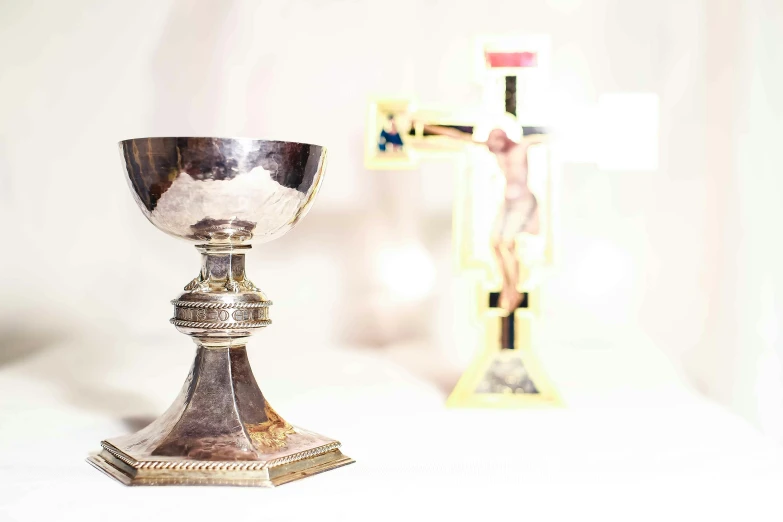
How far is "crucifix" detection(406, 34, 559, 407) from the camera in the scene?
1211 mm

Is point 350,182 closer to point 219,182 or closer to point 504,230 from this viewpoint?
point 504,230

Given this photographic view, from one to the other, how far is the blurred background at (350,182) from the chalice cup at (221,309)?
0.55m

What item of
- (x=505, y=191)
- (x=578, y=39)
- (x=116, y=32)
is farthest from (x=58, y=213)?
(x=578, y=39)

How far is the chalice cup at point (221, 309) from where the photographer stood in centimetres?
84

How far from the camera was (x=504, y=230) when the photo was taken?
1.21 metres

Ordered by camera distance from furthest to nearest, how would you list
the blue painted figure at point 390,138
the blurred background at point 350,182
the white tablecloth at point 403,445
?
the blurred background at point 350,182 < the blue painted figure at point 390,138 < the white tablecloth at point 403,445

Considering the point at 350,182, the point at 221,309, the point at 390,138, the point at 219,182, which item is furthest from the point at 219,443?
the point at 350,182

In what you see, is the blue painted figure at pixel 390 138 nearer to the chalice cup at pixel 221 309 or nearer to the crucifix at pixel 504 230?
the crucifix at pixel 504 230

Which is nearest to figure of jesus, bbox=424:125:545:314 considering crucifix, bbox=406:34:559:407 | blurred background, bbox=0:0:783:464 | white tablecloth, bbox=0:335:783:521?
crucifix, bbox=406:34:559:407

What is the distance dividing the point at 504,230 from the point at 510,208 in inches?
1.2

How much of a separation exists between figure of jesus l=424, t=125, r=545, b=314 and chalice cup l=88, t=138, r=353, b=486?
13.6 inches

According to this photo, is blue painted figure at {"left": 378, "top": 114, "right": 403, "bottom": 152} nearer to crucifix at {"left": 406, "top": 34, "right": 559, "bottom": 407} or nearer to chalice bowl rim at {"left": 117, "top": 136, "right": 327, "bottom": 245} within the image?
crucifix at {"left": 406, "top": 34, "right": 559, "bottom": 407}

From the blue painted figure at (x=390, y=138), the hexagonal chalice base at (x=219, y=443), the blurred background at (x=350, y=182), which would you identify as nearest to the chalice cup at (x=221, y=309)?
the hexagonal chalice base at (x=219, y=443)

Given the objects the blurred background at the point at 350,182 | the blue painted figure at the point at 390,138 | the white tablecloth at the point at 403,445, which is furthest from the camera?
the blurred background at the point at 350,182
